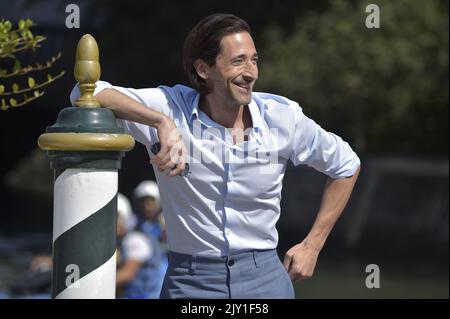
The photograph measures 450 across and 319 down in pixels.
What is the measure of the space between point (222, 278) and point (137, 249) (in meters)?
4.16

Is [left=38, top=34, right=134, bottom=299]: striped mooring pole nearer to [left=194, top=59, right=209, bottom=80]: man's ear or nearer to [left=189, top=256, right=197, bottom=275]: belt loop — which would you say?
[left=189, top=256, right=197, bottom=275]: belt loop

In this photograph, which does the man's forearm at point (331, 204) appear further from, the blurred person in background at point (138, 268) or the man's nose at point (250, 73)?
the blurred person in background at point (138, 268)

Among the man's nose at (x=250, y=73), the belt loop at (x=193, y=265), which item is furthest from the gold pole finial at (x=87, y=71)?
the belt loop at (x=193, y=265)

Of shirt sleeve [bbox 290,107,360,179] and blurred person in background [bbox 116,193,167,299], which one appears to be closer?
shirt sleeve [bbox 290,107,360,179]

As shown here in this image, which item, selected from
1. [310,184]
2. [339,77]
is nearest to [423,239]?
[310,184]

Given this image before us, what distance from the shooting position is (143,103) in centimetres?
383

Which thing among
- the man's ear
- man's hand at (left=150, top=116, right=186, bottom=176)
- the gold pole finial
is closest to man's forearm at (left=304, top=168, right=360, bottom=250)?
the man's ear

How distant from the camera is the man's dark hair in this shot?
386cm

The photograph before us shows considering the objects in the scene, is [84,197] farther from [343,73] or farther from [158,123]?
[343,73]

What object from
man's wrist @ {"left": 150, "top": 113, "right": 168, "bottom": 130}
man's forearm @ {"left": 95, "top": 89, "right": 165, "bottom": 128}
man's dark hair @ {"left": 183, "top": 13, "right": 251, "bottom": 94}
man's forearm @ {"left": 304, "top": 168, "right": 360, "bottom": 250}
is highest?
man's dark hair @ {"left": 183, "top": 13, "right": 251, "bottom": 94}

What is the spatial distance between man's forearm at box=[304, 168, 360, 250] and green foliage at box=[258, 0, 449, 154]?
58.3ft

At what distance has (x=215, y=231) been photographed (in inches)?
148

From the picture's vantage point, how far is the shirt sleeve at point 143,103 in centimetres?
379

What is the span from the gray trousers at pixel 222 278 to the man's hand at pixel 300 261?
0.11 meters
